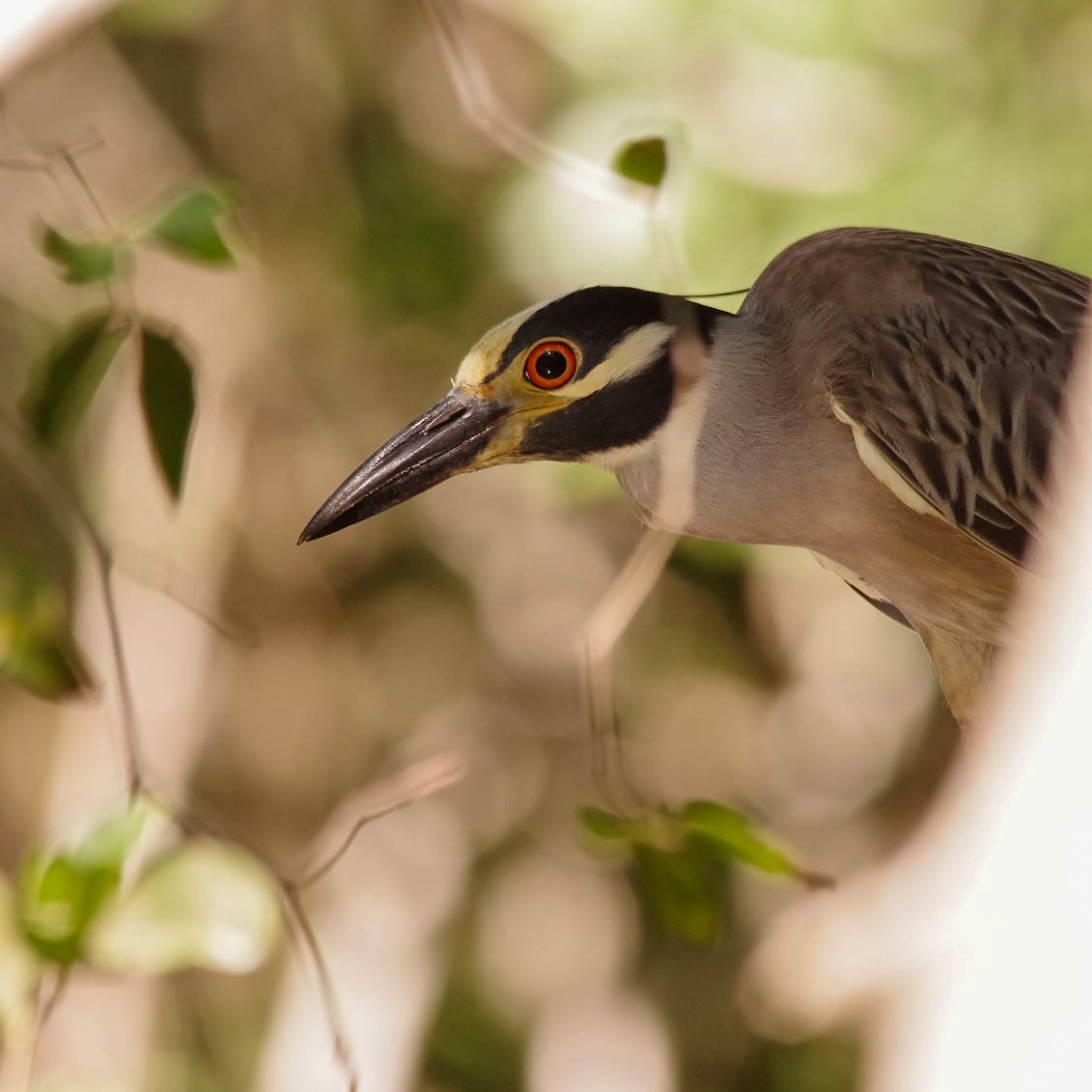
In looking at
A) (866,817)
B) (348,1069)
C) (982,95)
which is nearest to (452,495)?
(866,817)

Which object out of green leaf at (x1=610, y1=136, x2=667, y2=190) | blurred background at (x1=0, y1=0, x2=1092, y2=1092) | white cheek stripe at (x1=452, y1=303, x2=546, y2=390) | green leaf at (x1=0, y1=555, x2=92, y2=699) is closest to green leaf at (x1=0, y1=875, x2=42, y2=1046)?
green leaf at (x1=0, y1=555, x2=92, y2=699)

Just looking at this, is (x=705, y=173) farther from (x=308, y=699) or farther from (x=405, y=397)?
(x=308, y=699)

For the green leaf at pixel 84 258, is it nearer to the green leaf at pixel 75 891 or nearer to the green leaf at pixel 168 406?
the green leaf at pixel 168 406

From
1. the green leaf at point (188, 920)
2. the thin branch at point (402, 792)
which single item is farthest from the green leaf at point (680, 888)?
the green leaf at point (188, 920)

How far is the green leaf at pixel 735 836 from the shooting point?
1.75 meters

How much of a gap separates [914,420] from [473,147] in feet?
9.31

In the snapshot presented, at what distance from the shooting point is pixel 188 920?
1973 millimetres

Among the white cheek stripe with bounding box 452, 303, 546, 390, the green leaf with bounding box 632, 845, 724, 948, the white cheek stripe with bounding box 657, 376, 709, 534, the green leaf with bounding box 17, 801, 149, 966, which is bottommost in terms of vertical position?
the green leaf with bounding box 632, 845, 724, 948

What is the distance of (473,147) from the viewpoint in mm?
Answer: 4676

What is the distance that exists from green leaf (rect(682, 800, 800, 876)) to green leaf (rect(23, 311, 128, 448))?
3.17ft

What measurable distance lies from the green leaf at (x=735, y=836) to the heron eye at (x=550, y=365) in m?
0.74

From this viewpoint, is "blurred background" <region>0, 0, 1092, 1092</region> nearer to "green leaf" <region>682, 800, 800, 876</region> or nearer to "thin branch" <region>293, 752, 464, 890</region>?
"thin branch" <region>293, 752, 464, 890</region>

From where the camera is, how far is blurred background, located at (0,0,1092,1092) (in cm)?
409

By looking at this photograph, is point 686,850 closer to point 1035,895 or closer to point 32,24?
point 1035,895
